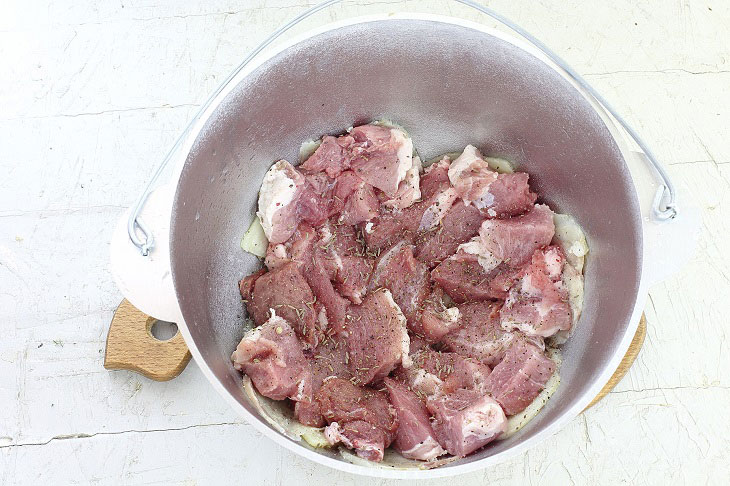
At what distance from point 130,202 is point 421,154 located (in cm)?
103

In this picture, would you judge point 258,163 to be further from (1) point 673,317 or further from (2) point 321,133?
(1) point 673,317

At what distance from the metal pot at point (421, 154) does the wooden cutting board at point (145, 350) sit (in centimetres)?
28

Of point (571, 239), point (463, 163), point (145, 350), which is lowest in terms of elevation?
point (145, 350)

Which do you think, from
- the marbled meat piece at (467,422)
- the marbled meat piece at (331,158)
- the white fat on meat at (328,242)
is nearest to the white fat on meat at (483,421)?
the marbled meat piece at (467,422)

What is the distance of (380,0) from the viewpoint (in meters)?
2.66

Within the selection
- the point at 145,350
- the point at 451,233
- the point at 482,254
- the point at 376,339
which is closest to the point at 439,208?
the point at 451,233

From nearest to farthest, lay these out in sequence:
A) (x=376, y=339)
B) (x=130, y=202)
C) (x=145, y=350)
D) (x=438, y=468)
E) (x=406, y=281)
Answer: (x=438, y=468)
(x=376, y=339)
(x=406, y=281)
(x=145, y=350)
(x=130, y=202)

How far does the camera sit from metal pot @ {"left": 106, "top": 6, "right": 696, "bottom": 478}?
5.19 ft

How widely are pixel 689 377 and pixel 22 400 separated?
83.8 inches

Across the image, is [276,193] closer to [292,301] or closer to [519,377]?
[292,301]

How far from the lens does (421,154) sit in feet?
7.19

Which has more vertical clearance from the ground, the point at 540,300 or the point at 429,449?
the point at 540,300

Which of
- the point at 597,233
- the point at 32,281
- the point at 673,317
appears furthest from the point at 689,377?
the point at 32,281

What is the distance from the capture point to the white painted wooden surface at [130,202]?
83.3 inches
